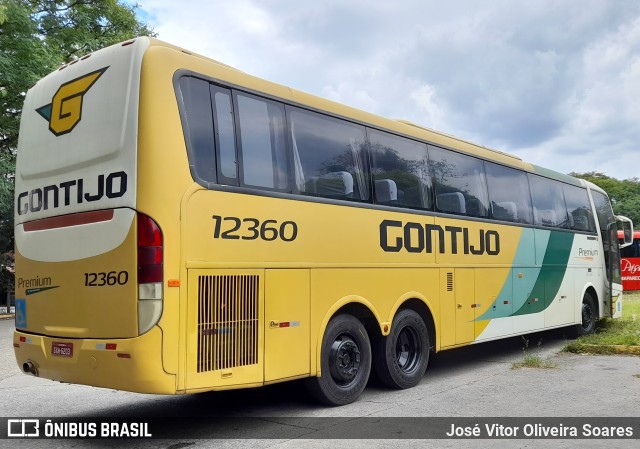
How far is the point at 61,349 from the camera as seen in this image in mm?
5977

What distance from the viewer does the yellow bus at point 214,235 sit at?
5.54 metres

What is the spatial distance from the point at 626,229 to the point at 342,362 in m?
11.2

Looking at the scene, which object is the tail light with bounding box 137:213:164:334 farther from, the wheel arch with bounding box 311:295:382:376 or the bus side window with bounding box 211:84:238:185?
the wheel arch with bounding box 311:295:382:376

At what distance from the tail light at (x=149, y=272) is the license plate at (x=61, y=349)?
95cm

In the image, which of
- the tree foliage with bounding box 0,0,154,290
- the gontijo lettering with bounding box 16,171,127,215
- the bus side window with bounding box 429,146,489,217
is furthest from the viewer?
the tree foliage with bounding box 0,0,154,290

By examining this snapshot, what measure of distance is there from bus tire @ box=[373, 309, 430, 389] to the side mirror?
9114 millimetres

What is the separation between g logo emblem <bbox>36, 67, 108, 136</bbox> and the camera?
20.4ft

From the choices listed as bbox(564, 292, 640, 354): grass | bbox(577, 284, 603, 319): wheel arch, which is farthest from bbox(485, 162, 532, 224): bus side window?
bbox(577, 284, 603, 319): wheel arch

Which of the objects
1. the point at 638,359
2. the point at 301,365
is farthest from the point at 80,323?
the point at 638,359

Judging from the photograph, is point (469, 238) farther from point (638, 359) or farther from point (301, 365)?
point (301, 365)

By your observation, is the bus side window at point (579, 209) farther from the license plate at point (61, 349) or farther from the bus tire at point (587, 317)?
the license plate at point (61, 349)

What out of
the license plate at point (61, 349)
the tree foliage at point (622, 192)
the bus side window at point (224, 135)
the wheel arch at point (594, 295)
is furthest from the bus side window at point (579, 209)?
the tree foliage at point (622, 192)

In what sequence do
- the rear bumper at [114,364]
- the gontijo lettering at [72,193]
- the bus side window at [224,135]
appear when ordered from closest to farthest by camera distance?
the rear bumper at [114,364]
the gontijo lettering at [72,193]
the bus side window at [224,135]

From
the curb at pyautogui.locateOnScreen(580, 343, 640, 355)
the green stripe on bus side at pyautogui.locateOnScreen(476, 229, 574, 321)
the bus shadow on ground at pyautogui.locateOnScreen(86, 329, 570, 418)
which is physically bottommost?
the bus shadow on ground at pyautogui.locateOnScreen(86, 329, 570, 418)
